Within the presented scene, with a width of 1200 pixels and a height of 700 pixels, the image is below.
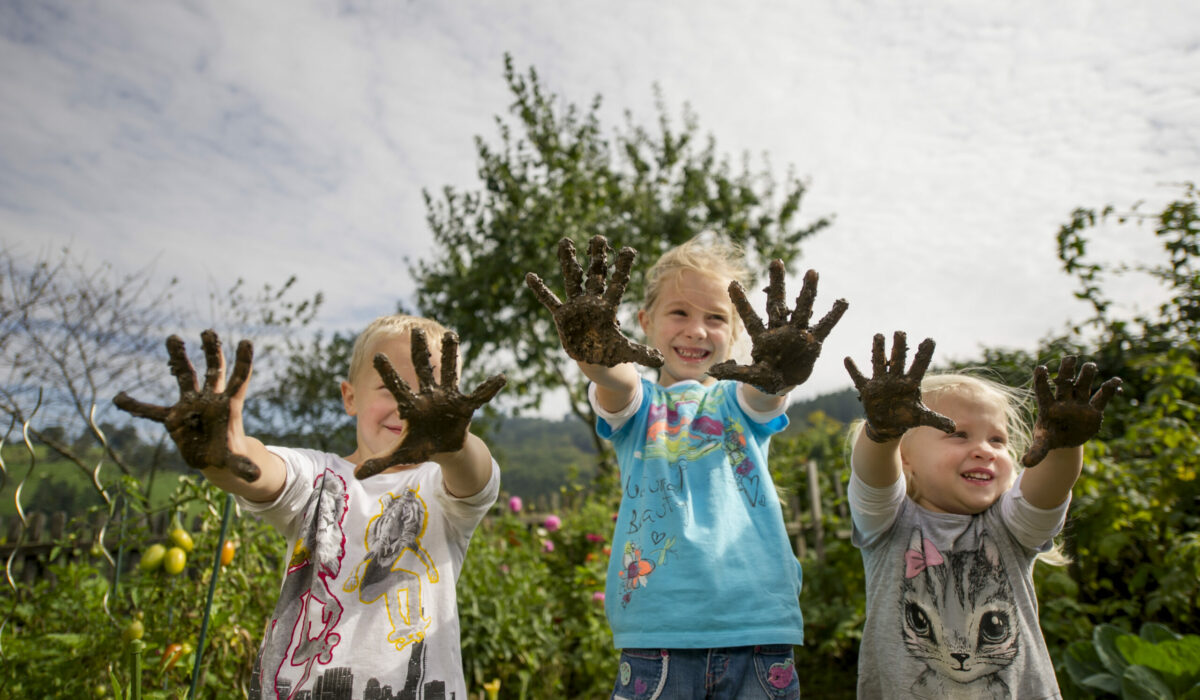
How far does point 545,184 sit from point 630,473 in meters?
6.29

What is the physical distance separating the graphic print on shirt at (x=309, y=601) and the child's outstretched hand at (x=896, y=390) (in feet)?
4.44

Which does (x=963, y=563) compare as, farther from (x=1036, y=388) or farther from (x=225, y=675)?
(x=225, y=675)

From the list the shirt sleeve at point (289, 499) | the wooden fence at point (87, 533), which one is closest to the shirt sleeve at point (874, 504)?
the shirt sleeve at point (289, 499)

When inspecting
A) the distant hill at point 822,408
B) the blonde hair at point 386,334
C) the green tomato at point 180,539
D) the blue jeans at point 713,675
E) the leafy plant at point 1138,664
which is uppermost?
the distant hill at point 822,408

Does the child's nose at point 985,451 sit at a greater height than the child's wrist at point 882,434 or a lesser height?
lesser

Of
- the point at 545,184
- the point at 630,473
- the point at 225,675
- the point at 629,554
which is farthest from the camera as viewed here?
the point at 545,184

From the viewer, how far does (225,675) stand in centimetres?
232

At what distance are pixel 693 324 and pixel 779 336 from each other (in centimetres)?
61

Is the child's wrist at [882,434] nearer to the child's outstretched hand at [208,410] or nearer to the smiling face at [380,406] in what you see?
the smiling face at [380,406]

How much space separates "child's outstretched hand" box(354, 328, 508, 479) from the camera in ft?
4.24

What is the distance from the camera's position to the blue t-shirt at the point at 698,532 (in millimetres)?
1631

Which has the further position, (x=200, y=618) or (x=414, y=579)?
(x=200, y=618)

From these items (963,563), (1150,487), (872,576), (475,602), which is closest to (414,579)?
(872,576)

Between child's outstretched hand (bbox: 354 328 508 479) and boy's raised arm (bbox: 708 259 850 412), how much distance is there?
53 centimetres
